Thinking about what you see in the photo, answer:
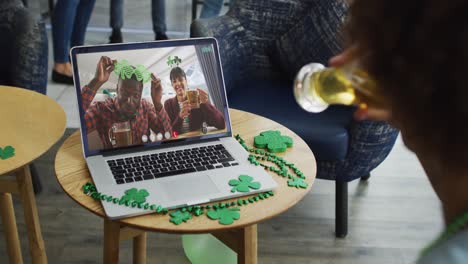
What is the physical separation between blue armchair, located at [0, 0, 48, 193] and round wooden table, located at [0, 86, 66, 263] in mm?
370

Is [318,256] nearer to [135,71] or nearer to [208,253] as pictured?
[208,253]

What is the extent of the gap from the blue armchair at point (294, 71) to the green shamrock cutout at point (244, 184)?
22.5 inches

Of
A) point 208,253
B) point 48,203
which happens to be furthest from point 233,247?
point 48,203

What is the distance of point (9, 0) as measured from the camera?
2.07 meters

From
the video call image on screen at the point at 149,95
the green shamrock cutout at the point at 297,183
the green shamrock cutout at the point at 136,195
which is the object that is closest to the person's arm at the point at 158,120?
the video call image on screen at the point at 149,95

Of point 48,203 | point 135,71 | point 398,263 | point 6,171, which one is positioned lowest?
point 398,263

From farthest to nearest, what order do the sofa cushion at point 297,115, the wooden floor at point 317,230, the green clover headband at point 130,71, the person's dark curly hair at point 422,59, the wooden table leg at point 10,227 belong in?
the wooden floor at point 317,230, the sofa cushion at point 297,115, the wooden table leg at point 10,227, the green clover headband at point 130,71, the person's dark curly hair at point 422,59

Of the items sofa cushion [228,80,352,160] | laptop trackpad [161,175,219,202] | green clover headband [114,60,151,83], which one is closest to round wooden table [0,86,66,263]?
green clover headband [114,60,151,83]

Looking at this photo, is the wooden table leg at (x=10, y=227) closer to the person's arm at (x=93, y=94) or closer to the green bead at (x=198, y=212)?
the person's arm at (x=93, y=94)

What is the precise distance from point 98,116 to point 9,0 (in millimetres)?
1046

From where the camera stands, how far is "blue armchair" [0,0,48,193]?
6.36 feet

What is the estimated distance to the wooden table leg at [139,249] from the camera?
1593 mm

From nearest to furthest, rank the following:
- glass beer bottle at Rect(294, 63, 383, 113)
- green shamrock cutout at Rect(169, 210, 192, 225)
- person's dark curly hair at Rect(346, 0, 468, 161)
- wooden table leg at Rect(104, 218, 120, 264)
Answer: person's dark curly hair at Rect(346, 0, 468, 161) → glass beer bottle at Rect(294, 63, 383, 113) → green shamrock cutout at Rect(169, 210, 192, 225) → wooden table leg at Rect(104, 218, 120, 264)

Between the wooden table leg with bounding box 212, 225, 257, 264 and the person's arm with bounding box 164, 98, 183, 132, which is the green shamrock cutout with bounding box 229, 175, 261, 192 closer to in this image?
the wooden table leg with bounding box 212, 225, 257, 264
